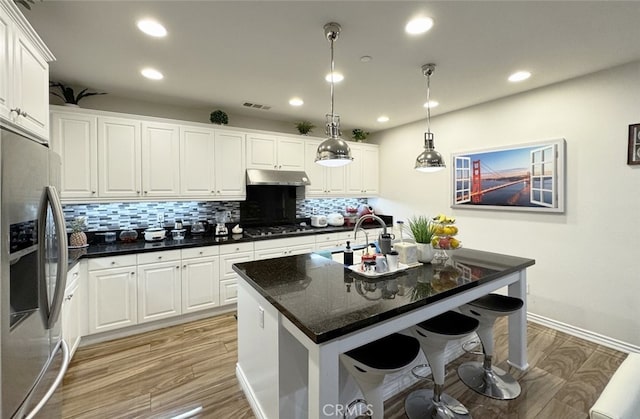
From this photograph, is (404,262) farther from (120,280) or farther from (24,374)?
(120,280)

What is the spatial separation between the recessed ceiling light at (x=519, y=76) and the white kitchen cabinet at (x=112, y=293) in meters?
4.21

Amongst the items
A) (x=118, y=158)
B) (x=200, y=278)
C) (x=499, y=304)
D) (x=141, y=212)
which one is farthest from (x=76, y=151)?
(x=499, y=304)

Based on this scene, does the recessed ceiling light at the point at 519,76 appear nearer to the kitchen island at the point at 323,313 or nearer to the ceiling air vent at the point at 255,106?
the kitchen island at the point at 323,313

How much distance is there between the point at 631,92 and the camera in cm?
252

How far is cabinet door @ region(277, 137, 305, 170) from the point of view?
4.13 metres

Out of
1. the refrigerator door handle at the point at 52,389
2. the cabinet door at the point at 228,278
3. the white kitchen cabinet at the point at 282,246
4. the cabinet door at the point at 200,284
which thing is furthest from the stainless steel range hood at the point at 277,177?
the refrigerator door handle at the point at 52,389

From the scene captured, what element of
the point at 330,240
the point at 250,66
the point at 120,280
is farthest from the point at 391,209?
the point at 120,280

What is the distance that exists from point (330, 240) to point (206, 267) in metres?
1.79

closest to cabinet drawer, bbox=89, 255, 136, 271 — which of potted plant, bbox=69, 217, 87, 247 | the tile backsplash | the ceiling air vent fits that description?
potted plant, bbox=69, 217, 87, 247

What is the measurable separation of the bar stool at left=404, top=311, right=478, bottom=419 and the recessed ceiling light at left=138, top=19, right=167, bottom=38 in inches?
102

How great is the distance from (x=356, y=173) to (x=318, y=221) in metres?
1.15

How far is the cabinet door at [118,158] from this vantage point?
2973mm

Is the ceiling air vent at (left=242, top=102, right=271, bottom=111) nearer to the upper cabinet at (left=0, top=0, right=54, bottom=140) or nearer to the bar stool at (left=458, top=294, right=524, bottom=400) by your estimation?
the upper cabinet at (left=0, top=0, right=54, bottom=140)

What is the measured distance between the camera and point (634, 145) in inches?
99.1
